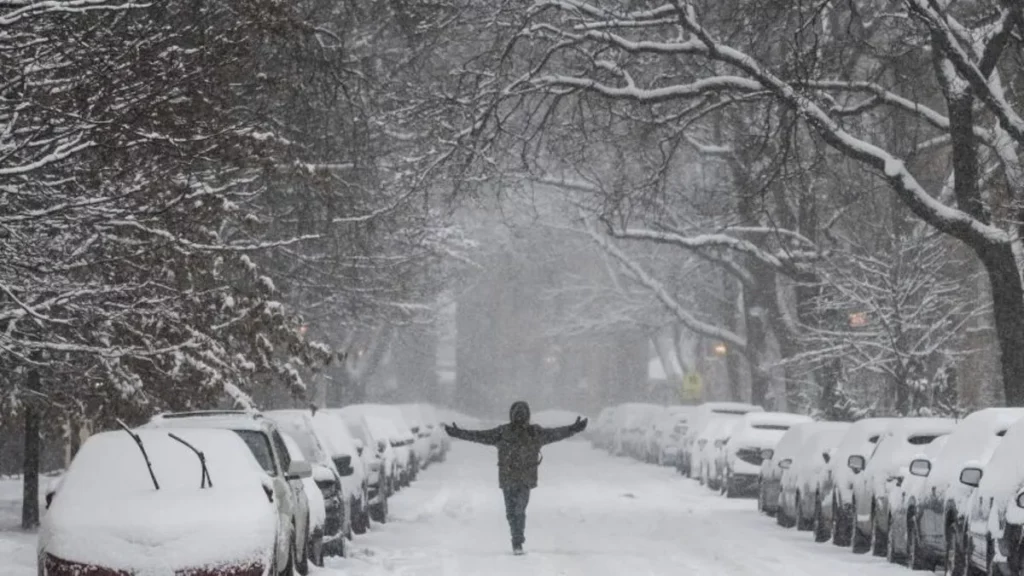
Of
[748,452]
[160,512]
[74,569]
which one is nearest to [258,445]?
[160,512]

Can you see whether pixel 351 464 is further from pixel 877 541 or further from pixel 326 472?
pixel 877 541

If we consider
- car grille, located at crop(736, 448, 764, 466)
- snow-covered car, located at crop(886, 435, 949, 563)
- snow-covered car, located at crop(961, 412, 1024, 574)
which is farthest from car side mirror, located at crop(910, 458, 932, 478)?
car grille, located at crop(736, 448, 764, 466)

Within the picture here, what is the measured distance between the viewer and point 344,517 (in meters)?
22.3

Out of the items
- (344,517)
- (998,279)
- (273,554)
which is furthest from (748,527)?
(273,554)

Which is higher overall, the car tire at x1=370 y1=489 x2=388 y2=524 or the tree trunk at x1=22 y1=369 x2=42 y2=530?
the tree trunk at x1=22 y1=369 x2=42 y2=530

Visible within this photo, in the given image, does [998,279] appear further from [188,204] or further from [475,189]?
[188,204]

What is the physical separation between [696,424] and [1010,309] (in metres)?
Answer: 19.6

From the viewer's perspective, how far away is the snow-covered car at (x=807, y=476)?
2623 cm

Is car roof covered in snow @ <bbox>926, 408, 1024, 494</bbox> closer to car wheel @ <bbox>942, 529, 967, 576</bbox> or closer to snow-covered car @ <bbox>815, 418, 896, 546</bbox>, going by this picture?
car wheel @ <bbox>942, 529, 967, 576</bbox>

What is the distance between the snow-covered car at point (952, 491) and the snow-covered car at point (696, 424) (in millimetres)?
24052

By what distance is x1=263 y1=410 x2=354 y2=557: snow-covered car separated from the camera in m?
21.2

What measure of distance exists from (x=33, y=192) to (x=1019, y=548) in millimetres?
9057

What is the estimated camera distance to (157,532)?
12961mm

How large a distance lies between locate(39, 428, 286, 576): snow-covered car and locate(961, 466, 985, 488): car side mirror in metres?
5.62
